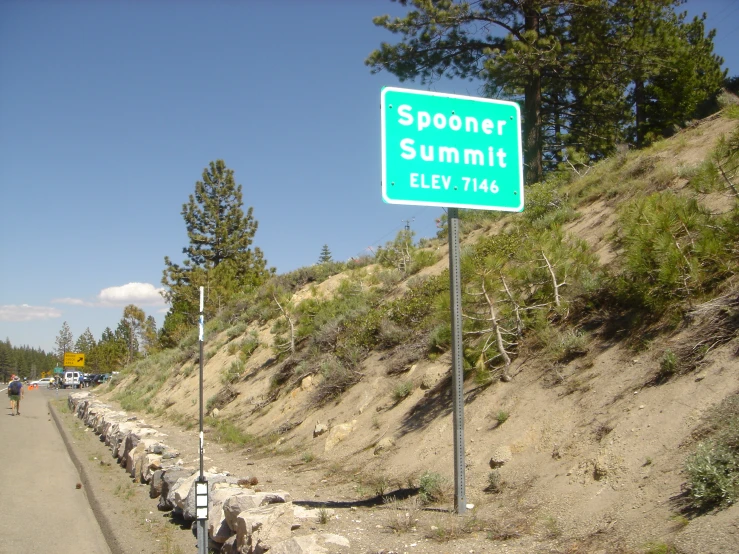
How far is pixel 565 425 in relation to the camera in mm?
6750

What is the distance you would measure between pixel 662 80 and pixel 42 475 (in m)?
20.2

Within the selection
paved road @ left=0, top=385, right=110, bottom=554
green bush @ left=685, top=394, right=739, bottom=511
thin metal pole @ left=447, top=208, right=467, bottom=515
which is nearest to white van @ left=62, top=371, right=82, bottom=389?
paved road @ left=0, top=385, right=110, bottom=554

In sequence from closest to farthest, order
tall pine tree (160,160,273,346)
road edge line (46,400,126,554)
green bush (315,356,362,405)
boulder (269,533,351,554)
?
boulder (269,533,351,554) < road edge line (46,400,126,554) < green bush (315,356,362,405) < tall pine tree (160,160,273,346)

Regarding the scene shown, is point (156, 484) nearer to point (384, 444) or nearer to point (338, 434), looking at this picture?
point (338, 434)

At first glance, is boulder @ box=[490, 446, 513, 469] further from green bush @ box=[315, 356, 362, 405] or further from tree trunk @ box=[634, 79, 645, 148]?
tree trunk @ box=[634, 79, 645, 148]

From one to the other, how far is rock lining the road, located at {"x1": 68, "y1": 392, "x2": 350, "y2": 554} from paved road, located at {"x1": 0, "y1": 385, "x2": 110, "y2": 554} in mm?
1030

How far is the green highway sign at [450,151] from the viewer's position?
5.57 meters

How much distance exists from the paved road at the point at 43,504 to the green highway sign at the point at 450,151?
6.07m

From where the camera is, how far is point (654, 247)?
7.18m

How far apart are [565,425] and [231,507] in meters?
3.60

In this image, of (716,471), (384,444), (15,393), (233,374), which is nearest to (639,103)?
(233,374)

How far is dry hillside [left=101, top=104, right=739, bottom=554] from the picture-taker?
5.00 metres

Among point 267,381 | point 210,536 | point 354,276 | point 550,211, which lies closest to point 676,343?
point 210,536

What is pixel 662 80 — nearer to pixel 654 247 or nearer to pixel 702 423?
pixel 654 247
